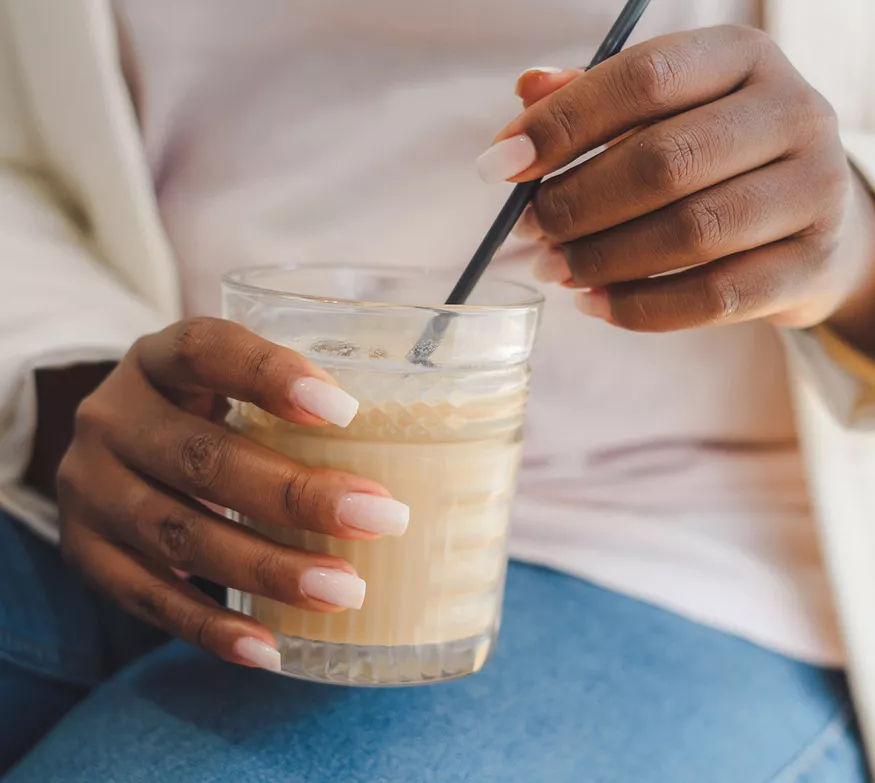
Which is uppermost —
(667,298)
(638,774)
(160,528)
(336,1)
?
(336,1)

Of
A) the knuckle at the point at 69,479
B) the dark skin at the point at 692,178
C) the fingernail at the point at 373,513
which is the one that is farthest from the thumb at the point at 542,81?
the knuckle at the point at 69,479

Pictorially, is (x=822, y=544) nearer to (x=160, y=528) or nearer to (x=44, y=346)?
(x=160, y=528)

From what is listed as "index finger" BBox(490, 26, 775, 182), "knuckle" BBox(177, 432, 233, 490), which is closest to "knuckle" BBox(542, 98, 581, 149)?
"index finger" BBox(490, 26, 775, 182)

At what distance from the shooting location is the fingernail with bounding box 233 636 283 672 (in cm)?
44

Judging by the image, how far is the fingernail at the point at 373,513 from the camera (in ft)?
1.31

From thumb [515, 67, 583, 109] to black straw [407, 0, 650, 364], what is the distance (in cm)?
2

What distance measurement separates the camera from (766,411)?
2.21 ft

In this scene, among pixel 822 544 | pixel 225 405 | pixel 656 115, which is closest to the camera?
pixel 656 115

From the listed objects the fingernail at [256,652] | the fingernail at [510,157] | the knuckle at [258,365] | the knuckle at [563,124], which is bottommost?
the fingernail at [256,652]

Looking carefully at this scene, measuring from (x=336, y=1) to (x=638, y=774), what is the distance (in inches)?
21.4

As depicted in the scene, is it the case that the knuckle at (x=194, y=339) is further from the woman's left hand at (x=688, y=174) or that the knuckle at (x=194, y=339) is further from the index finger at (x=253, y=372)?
Answer: the woman's left hand at (x=688, y=174)

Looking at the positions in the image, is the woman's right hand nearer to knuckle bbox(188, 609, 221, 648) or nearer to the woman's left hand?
knuckle bbox(188, 609, 221, 648)

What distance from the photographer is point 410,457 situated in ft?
1.36

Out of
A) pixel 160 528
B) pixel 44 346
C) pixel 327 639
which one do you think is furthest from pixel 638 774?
pixel 44 346
